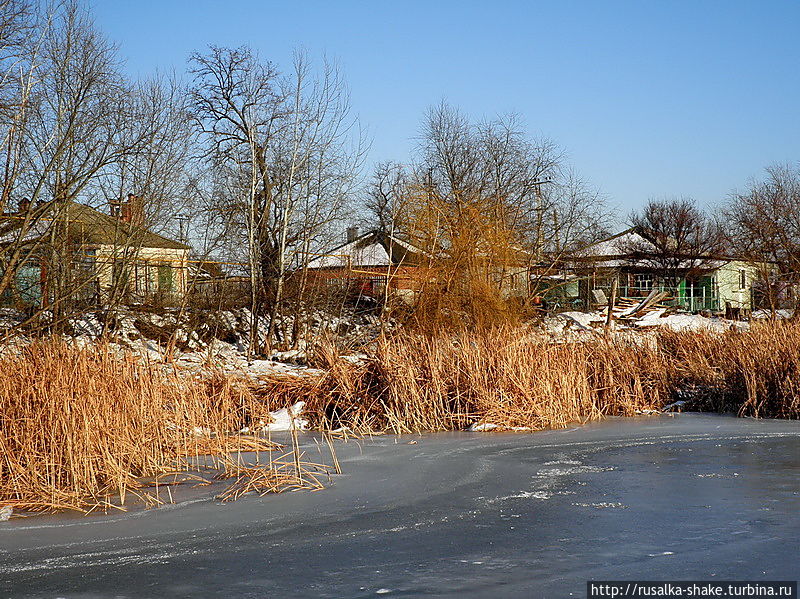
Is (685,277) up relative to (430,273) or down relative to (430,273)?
up

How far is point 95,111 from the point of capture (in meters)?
17.3

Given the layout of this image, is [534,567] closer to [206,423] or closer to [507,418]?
[206,423]

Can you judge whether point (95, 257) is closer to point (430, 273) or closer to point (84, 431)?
point (430, 273)

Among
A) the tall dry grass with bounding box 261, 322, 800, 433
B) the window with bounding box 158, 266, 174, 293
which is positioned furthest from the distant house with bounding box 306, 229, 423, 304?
the tall dry grass with bounding box 261, 322, 800, 433

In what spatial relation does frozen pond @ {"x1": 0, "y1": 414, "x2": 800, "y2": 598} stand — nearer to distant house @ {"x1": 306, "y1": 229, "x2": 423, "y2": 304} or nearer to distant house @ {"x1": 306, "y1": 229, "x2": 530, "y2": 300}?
distant house @ {"x1": 306, "y1": 229, "x2": 530, "y2": 300}

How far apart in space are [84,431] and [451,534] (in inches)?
134

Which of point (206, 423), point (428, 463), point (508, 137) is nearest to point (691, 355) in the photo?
point (428, 463)

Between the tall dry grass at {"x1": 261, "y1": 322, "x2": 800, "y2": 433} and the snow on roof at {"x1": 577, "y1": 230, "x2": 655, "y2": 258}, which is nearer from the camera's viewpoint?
the tall dry grass at {"x1": 261, "y1": 322, "x2": 800, "y2": 433}

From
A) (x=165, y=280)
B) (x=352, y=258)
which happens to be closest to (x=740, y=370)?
(x=165, y=280)

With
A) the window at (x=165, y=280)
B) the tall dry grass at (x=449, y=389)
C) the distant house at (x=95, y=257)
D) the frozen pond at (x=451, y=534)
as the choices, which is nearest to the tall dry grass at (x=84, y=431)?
the frozen pond at (x=451, y=534)

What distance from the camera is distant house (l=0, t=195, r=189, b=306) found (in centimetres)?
1346

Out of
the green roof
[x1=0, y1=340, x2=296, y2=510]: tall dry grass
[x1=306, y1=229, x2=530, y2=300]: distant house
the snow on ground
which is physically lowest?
[x1=0, y1=340, x2=296, y2=510]: tall dry grass

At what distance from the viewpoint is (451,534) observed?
599cm

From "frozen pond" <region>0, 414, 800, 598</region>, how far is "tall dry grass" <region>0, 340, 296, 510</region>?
0.62m
